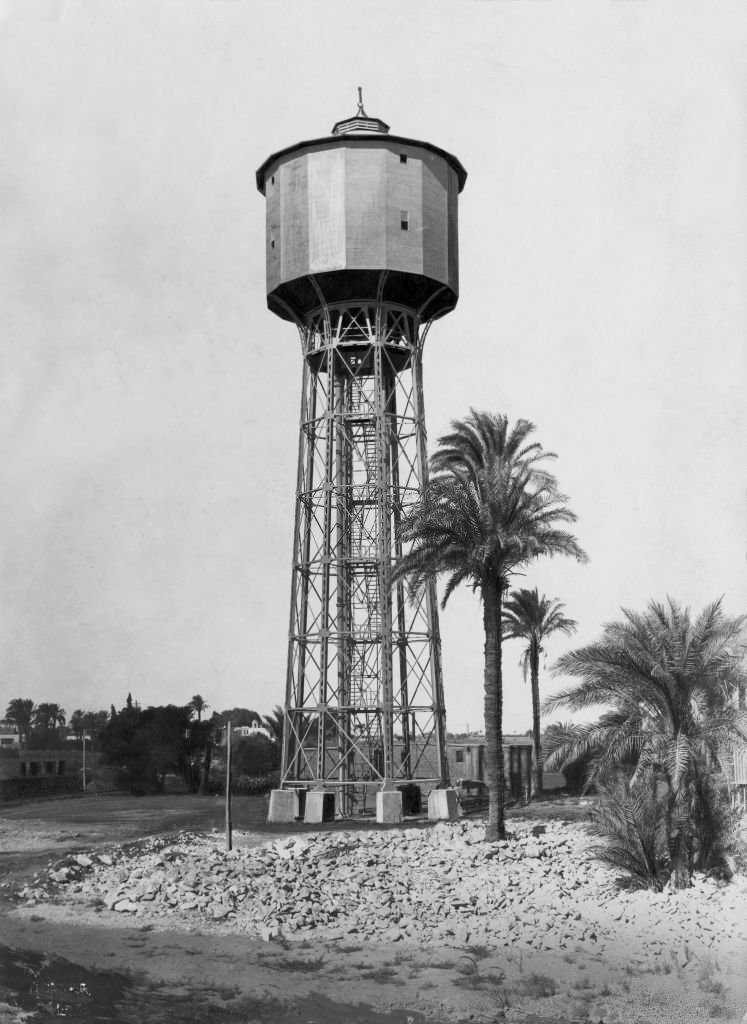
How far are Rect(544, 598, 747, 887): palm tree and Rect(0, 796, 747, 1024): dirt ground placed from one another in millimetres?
4191

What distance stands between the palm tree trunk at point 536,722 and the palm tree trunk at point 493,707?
12624mm

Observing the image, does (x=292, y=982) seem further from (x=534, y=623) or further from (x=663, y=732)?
(x=534, y=623)

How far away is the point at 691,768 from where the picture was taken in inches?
786

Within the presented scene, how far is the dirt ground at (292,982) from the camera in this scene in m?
14.9

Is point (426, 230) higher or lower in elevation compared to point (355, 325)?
higher

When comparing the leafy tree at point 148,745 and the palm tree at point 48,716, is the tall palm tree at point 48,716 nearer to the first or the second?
the palm tree at point 48,716

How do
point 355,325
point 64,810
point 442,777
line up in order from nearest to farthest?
point 442,777 → point 355,325 → point 64,810

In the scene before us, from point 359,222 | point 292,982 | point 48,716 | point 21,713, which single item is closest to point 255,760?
point 359,222

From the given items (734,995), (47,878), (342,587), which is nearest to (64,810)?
(342,587)

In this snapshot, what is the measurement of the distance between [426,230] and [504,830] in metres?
17.9

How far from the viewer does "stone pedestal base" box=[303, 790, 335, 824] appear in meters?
32.5

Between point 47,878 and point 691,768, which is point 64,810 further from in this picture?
point 691,768

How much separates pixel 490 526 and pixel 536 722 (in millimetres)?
16801

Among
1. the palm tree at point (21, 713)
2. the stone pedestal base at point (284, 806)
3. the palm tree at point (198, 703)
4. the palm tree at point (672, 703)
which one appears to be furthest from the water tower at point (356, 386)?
the palm tree at point (21, 713)
